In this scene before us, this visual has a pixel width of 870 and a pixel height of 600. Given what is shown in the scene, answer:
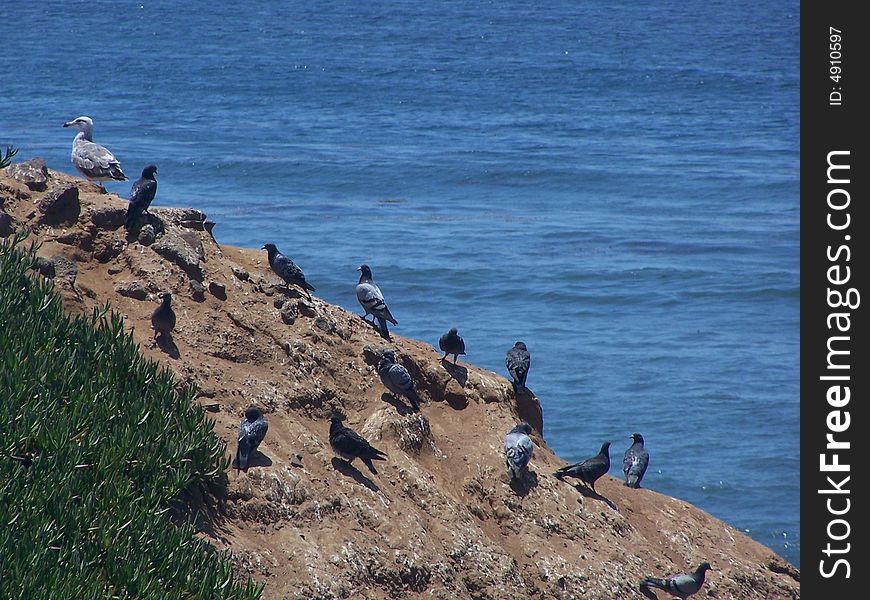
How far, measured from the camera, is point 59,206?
530 inches

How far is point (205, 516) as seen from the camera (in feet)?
36.0

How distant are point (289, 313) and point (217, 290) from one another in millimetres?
867

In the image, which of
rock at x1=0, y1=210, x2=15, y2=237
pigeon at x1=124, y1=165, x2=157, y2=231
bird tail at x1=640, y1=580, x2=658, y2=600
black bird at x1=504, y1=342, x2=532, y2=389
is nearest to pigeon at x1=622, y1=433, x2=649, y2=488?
black bird at x1=504, y1=342, x2=532, y2=389

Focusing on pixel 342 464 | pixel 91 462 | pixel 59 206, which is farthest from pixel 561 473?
pixel 59 206

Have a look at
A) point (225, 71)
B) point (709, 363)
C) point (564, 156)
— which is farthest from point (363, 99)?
point (709, 363)

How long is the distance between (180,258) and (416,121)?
188 ft

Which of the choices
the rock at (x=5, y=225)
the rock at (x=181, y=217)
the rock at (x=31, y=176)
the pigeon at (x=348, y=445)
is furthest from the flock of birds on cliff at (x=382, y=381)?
the rock at (x=5, y=225)

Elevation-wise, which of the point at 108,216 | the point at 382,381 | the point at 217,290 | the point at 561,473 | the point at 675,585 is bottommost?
the point at 675,585

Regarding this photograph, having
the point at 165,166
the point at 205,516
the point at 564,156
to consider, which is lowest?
the point at 205,516

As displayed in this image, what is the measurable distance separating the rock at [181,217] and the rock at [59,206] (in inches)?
38.2

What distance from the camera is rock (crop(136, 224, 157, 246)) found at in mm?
13555

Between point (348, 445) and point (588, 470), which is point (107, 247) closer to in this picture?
point (348, 445)

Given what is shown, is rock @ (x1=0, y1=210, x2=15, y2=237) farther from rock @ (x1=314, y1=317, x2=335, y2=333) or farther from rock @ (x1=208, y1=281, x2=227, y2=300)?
rock @ (x1=314, y1=317, x2=335, y2=333)
